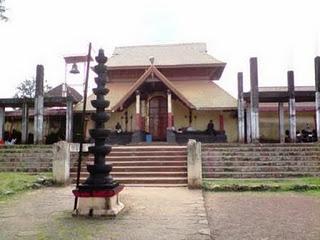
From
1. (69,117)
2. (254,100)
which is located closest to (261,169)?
(254,100)

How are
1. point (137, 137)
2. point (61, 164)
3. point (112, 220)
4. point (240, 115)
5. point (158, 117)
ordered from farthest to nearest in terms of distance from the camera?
point (158, 117) → point (240, 115) → point (137, 137) → point (61, 164) → point (112, 220)

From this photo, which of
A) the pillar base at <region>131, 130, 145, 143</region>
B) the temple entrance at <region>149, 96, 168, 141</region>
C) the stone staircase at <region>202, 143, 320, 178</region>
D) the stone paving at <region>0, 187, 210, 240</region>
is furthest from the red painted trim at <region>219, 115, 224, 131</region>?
the stone paving at <region>0, 187, 210, 240</region>

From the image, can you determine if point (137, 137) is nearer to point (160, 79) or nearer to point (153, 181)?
point (160, 79)

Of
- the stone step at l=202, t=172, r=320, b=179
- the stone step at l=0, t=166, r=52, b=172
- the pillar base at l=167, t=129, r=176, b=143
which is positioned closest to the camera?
the stone step at l=202, t=172, r=320, b=179

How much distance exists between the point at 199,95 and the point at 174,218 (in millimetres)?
16629

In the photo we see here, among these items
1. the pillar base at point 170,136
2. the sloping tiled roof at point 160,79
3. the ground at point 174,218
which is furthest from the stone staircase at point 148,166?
the sloping tiled roof at point 160,79

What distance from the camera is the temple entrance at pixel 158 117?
2238cm

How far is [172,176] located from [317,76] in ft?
31.9

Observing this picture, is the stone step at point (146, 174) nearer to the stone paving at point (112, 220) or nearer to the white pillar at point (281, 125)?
the stone paving at point (112, 220)

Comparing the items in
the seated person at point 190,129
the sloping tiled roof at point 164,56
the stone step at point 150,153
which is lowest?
the stone step at point 150,153

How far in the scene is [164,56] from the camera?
2564cm

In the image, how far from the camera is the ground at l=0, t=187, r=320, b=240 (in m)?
5.37

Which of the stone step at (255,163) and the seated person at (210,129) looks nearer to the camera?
the stone step at (255,163)

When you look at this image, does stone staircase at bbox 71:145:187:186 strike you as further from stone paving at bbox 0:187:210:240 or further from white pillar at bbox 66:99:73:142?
white pillar at bbox 66:99:73:142
